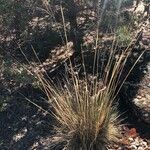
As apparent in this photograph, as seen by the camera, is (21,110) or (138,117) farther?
(21,110)

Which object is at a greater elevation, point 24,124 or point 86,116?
point 86,116

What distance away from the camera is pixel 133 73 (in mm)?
4949

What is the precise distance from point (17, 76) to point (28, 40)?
0.87 meters

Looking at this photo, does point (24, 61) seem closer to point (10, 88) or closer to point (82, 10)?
point (10, 88)

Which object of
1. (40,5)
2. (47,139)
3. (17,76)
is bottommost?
(47,139)

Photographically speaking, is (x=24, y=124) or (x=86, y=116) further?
(x=24, y=124)

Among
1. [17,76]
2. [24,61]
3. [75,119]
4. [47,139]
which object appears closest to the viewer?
[75,119]

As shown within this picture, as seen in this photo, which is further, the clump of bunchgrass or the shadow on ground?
the shadow on ground

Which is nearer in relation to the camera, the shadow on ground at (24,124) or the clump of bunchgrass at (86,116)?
the clump of bunchgrass at (86,116)

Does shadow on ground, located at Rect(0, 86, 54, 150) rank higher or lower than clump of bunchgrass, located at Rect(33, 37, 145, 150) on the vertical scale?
lower

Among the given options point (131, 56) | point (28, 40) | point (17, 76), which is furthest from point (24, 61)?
point (131, 56)

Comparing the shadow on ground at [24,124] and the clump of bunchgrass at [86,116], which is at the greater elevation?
the clump of bunchgrass at [86,116]

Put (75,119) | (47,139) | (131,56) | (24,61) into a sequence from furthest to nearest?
(24,61) < (131,56) < (47,139) < (75,119)

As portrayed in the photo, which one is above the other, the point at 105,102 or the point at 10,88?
the point at 105,102
